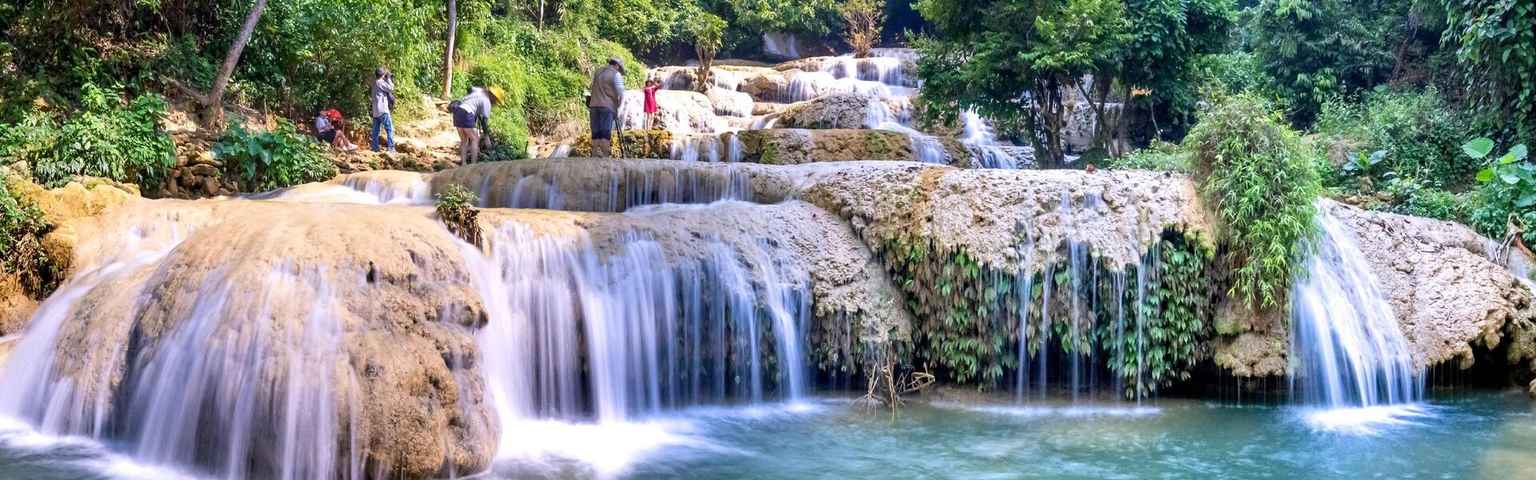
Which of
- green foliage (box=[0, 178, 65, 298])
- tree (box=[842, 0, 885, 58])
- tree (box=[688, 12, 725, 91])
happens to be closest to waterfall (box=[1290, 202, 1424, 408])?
green foliage (box=[0, 178, 65, 298])

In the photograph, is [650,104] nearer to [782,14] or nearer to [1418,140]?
[1418,140]

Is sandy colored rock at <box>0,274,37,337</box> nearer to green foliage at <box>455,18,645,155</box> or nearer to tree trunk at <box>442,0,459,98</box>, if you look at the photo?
green foliage at <box>455,18,645,155</box>

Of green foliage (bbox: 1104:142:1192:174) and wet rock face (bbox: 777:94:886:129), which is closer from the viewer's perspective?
green foliage (bbox: 1104:142:1192:174)

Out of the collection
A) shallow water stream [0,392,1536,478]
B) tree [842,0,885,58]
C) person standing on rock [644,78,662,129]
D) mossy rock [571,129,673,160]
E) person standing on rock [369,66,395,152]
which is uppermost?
tree [842,0,885,58]

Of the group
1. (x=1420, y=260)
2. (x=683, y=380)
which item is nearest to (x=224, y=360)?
(x=683, y=380)

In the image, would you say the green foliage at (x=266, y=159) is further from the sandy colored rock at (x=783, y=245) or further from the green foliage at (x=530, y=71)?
the green foliage at (x=530, y=71)

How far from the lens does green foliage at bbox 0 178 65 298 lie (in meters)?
7.94

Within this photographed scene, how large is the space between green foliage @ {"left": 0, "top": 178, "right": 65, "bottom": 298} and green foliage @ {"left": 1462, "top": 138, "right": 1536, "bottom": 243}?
13.4 m

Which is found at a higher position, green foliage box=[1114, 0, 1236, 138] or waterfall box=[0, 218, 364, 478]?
green foliage box=[1114, 0, 1236, 138]

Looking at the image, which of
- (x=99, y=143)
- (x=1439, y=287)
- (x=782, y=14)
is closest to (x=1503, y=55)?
(x=1439, y=287)

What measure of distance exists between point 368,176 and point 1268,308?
361 inches

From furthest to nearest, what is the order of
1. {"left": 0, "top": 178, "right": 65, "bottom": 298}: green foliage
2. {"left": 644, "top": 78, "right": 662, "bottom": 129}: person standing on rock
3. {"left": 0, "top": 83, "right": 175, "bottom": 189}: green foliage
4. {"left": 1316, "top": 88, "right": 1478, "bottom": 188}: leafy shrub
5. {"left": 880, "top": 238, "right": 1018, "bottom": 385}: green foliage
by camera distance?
{"left": 644, "top": 78, "right": 662, "bottom": 129}: person standing on rock → {"left": 1316, "top": 88, "right": 1478, "bottom": 188}: leafy shrub → {"left": 0, "top": 83, "right": 175, "bottom": 189}: green foliage → {"left": 880, "top": 238, "right": 1018, "bottom": 385}: green foliage → {"left": 0, "top": 178, "right": 65, "bottom": 298}: green foliage

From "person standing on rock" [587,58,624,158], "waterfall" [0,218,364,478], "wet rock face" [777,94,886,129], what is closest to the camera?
"waterfall" [0,218,364,478]

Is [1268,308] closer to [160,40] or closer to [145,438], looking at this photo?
[145,438]
